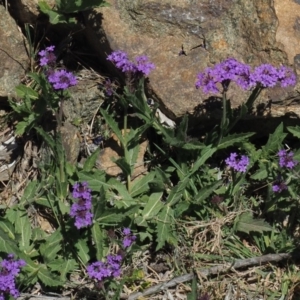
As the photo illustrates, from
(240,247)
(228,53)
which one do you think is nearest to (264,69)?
(228,53)

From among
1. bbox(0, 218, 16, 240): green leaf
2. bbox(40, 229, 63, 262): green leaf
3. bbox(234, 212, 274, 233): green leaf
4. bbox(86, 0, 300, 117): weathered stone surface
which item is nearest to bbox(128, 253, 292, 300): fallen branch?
bbox(234, 212, 274, 233): green leaf

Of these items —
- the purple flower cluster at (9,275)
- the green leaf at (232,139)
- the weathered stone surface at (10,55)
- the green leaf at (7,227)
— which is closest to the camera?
the purple flower cluster at (9,275)

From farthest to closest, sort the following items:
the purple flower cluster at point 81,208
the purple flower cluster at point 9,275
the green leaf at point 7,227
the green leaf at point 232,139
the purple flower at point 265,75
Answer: the green leaf at point 232,139 < the green leaf at point 7,227 < the purple flower at point 265,75 < the purple flower cluster at point 81,208 < the purple flower cluster at point 9,275

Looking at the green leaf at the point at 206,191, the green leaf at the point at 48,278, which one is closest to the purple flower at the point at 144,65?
the green leaf at the point at 206,191

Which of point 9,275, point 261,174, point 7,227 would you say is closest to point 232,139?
point 261,174

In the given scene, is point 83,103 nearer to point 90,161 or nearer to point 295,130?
point 90,161

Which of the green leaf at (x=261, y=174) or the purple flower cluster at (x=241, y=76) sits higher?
the purple flower cluster at (x=241, y=76)

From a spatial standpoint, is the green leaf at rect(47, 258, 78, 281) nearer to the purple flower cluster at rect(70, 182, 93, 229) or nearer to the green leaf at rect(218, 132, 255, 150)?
the purple flower cluster at rect(70, 182, 93, 229)

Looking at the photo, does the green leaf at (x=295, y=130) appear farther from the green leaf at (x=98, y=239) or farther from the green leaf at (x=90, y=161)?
the green leaf at (x=98, y=239)
